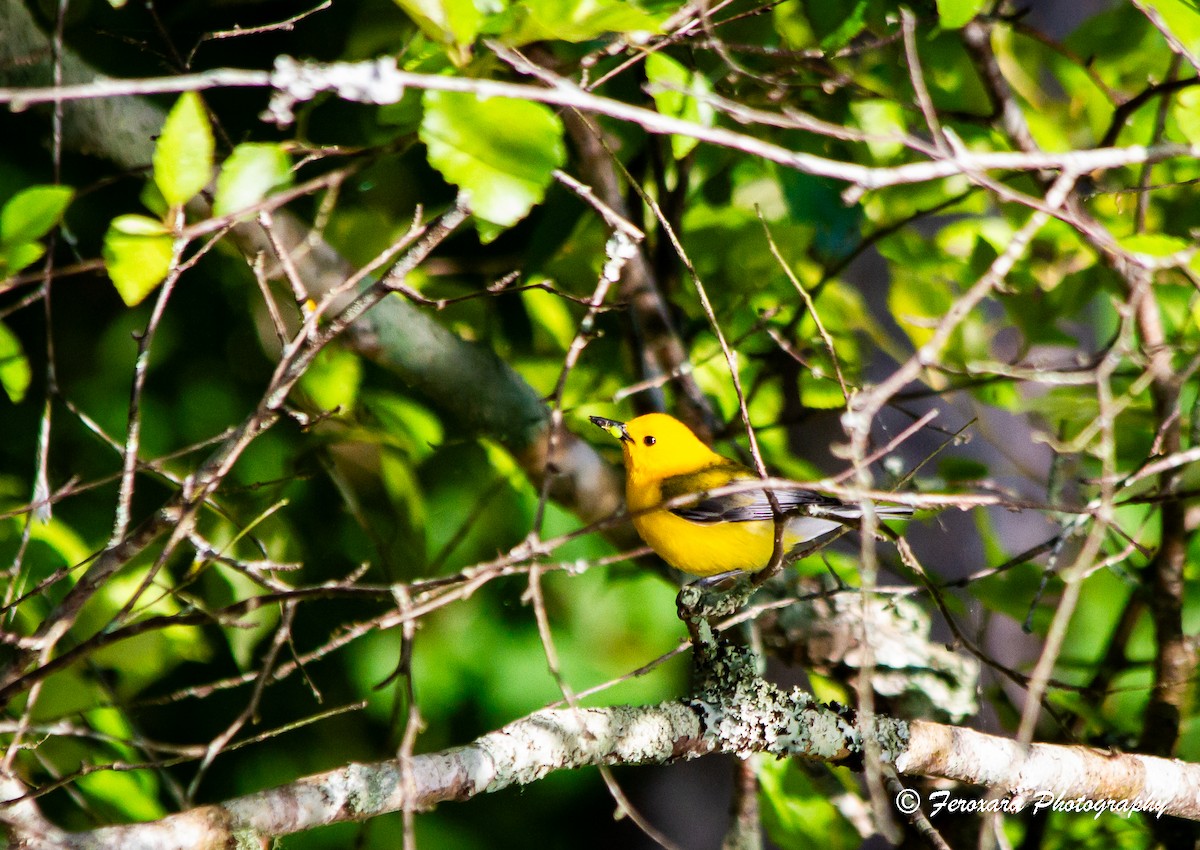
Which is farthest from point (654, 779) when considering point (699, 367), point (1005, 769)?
point (1005, 769)

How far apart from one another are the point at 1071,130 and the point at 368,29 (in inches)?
79.7

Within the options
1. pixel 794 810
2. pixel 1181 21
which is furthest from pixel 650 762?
pixel 1181 21

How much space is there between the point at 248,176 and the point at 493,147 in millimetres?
319

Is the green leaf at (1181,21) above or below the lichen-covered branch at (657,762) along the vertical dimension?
above

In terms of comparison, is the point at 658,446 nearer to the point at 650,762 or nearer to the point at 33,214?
the point at 650,762

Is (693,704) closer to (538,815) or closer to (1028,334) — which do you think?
(1028,334)

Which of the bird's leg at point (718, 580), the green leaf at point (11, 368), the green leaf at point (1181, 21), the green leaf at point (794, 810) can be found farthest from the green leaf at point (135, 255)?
the green leaf at point (794, 810)

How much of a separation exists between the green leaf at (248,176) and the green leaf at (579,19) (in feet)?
1.15

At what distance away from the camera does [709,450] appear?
2736 mm

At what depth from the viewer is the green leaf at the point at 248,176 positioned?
1199 mm

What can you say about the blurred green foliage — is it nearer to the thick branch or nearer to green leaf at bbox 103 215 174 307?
the thick branch

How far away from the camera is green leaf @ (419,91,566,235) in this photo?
3.74 ft

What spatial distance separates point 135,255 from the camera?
1256 millimetres

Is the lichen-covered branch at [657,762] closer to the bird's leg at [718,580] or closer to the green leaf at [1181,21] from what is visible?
the bird's leg at [718,580]
